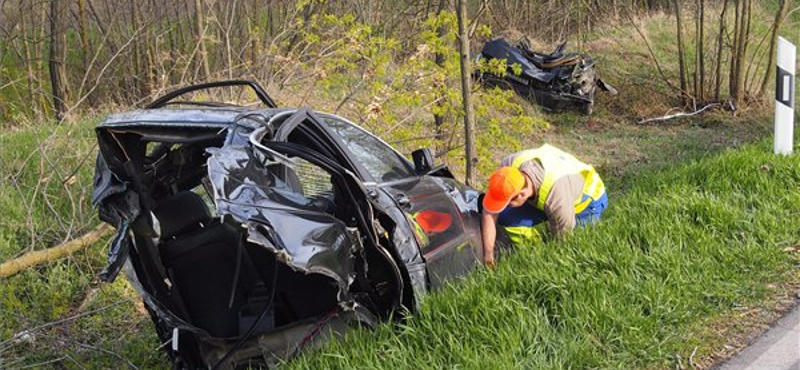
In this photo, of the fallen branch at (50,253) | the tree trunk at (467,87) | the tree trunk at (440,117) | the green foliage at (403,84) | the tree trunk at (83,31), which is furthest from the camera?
the tree trunk at (83,31)

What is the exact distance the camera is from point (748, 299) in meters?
3.99

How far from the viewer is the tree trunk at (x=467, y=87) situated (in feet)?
24.5

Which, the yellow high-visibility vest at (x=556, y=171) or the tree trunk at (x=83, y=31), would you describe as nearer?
the yellow high-visibility vest at (x=556, y=171)

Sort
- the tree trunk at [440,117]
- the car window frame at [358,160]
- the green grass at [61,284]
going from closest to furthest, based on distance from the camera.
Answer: the car window frame at [358,160] < the green grass at [61,284] < the tree trunk at [440,117]

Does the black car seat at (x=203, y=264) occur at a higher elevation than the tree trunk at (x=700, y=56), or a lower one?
higher

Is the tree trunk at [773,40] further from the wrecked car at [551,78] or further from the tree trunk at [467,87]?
the tree trunk at [467,87]

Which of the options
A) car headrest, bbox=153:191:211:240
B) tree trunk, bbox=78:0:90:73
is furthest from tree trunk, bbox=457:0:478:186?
tree trunk, bbox=78:0:90:73

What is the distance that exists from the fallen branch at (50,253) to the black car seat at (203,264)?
316 cm

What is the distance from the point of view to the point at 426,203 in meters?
4.48

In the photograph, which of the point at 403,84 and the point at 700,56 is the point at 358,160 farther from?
the point at 700,56

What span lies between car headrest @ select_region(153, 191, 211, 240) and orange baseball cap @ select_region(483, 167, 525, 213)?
1.83 metres

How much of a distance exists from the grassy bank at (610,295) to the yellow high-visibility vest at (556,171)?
28cm

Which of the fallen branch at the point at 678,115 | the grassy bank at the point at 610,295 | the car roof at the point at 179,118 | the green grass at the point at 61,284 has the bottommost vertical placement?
the fallen branch at the point at 678,115

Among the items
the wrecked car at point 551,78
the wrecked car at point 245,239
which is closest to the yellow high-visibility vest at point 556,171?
the wrecked car at point 245,239
